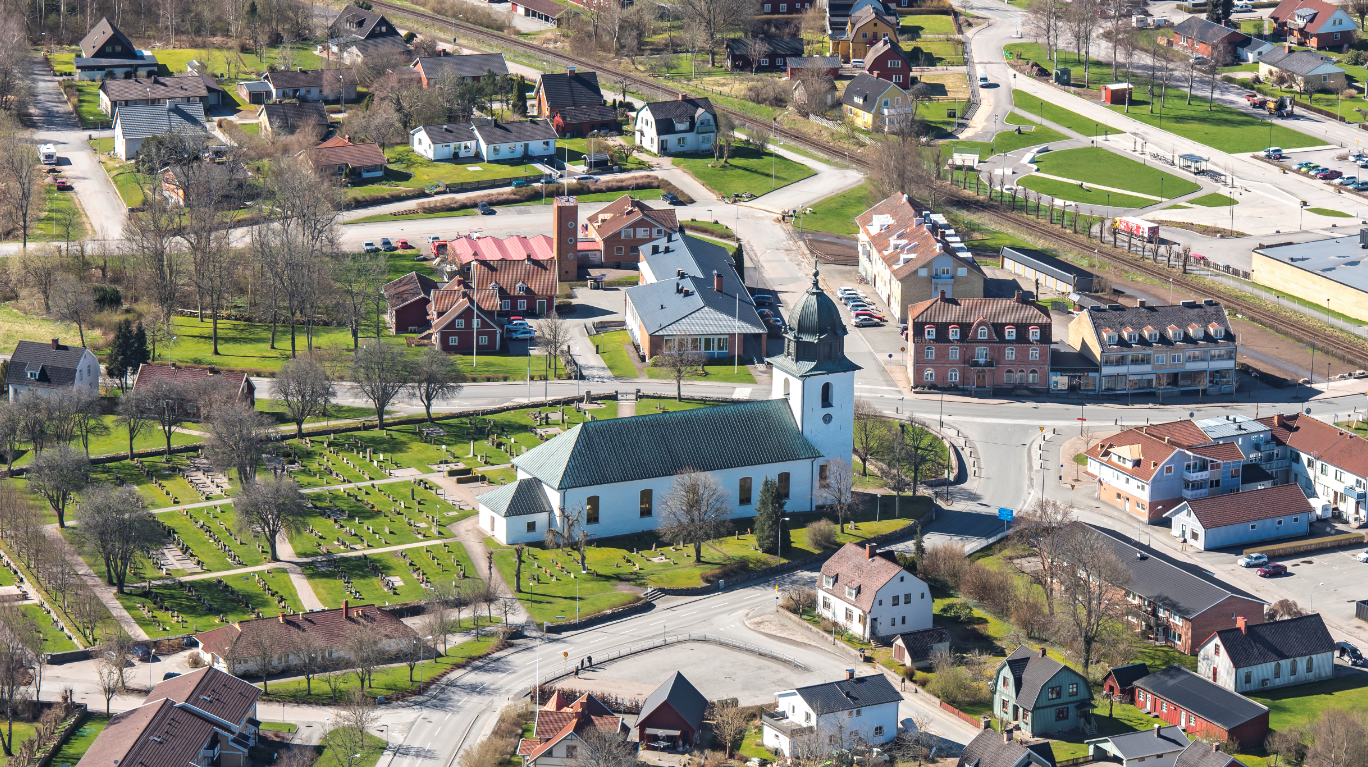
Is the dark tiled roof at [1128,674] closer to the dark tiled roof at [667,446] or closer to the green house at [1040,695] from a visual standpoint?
the green house at [1040,695]

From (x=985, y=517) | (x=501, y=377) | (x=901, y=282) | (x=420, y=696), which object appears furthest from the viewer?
(x=901, y=282)

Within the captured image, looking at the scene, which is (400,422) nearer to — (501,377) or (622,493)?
(501,377)

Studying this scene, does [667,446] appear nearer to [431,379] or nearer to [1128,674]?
[431,379]

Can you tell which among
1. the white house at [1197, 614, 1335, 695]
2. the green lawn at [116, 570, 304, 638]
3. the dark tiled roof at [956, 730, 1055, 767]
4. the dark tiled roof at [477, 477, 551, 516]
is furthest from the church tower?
the green lawn at [116, 570, 304, 638]

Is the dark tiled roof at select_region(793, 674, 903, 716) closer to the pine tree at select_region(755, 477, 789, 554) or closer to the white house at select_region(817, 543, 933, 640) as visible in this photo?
the white house at select_region(817, 543, 933, 640)

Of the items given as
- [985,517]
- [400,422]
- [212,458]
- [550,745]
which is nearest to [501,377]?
[400,422]

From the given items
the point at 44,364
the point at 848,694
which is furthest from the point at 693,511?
the point at 44,364
